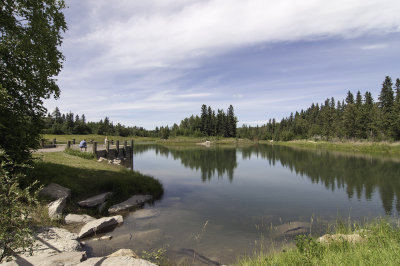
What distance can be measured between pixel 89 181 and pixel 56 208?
5.49 metres

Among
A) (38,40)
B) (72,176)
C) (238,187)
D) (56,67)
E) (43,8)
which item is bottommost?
(238,187)

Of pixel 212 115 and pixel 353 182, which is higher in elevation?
pixel 212 115

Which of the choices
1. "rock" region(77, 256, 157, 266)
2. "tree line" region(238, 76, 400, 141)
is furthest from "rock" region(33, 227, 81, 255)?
"tree line" region(238, 76, 400, 141)

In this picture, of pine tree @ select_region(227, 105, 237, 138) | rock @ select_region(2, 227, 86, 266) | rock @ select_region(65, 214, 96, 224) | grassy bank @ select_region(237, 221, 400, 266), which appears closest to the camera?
grassy bank @ select_region(237, 221, 400, 266)

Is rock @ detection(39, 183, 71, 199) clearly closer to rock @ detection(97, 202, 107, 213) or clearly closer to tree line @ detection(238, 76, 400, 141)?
rock @ detection(97, 202, 107, 213)

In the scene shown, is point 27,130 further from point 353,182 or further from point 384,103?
point 384,103

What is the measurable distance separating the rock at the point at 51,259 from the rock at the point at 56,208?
498 centimetres

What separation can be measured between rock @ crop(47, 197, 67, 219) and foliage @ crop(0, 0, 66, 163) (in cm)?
262

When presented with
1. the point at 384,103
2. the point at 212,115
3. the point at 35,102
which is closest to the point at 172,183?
the point at 35,102

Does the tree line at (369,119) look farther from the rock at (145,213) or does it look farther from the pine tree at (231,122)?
the rock at (145,213)

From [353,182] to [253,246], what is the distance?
785 inches

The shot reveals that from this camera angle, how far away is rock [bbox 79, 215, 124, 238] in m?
10.7

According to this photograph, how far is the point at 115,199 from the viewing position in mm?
16047

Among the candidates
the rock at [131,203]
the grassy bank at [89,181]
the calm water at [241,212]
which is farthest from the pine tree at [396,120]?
the rock at [131,203]
